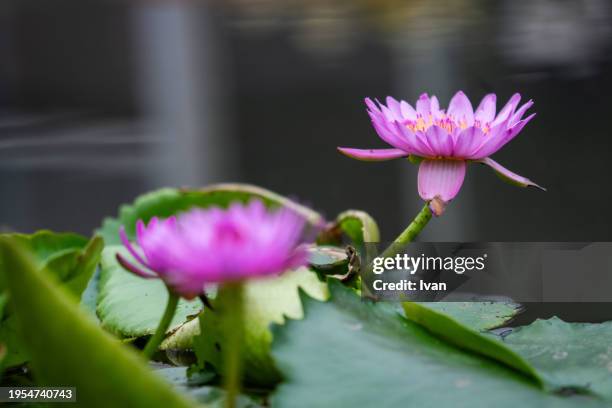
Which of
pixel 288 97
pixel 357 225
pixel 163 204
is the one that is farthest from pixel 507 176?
pixel 288 97

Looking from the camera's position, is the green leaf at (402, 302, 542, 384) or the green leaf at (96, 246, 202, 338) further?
the green leaf at (96, 246, 202, 338)

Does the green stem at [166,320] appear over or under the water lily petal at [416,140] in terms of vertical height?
under

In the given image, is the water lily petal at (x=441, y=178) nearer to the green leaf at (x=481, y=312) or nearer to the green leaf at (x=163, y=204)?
the green leaf at (x=481, y=312)

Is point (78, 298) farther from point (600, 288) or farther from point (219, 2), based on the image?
point (219, 2)

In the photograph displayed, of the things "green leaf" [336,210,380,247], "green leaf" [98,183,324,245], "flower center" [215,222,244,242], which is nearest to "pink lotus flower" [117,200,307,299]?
"flower center" [215,222,244,242]

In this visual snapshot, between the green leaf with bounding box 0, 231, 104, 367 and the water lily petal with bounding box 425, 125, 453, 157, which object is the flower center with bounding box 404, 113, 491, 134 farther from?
the green leaf with bounding box 0, 231, 104, 367

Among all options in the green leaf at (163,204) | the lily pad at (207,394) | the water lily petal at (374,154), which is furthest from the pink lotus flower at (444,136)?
the green leaf at (163,204)
